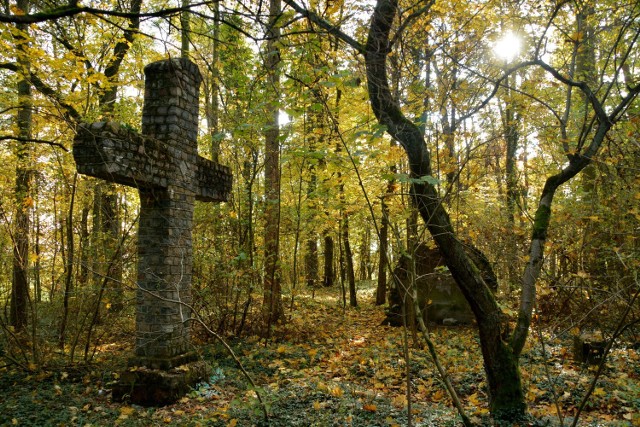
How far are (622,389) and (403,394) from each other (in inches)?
110

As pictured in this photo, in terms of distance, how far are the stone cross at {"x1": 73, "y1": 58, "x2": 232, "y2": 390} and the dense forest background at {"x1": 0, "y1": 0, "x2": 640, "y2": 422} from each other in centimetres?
48

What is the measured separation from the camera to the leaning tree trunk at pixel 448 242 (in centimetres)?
410

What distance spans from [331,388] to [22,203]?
638 cm

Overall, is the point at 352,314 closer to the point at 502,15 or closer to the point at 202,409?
the point at 202,409

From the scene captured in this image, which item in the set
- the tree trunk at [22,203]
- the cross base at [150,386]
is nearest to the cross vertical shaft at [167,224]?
the cross base at [150,386]

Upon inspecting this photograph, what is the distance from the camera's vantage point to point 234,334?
8.16m

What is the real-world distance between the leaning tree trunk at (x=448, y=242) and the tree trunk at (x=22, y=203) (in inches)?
202

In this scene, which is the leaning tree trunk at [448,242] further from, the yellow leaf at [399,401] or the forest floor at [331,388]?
the yellow leaf at [399,401]

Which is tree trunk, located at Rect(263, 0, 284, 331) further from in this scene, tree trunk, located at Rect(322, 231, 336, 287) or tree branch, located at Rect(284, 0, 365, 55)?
tree trunk, located at Rect(322, 231, 336, 287)

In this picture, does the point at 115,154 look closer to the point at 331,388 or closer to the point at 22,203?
the point at 22,203

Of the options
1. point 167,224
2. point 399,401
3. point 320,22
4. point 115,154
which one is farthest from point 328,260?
point 320,22

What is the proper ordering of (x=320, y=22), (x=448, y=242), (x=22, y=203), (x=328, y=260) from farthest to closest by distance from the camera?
(x=328, y=260), (x=22, y=203), (x=448, y=242), (x=320, y=22)

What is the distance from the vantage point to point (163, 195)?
18.1 feet

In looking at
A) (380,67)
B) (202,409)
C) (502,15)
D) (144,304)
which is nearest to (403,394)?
(202,409)
